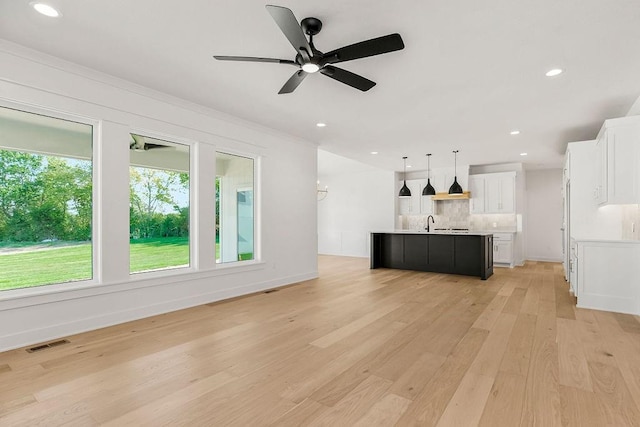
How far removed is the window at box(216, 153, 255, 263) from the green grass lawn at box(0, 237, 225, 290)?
43.9 inches

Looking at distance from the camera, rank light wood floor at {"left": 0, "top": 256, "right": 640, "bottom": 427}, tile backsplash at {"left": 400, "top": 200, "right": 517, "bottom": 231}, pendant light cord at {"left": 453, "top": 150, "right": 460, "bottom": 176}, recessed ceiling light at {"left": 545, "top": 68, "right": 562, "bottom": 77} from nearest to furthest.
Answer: light wood floor at {"left": 0, "top": 256, "right": 640, "bottom": 427} → recessed ceiling light at {"left": 545, "top": 68, "right": 562, "bottom": 77} → pendant light cord at {"left": 453, "top": 150, "right": 460, "bottom": 176} → tile backsplash at {"left": 400, "top": 200, "right": 517, "bottom": 231}

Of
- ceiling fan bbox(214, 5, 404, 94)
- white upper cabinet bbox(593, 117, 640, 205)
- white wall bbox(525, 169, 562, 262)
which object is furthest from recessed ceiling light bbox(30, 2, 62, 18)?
white wall bbox(525, 169, 562, 262)

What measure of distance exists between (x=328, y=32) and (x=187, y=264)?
139 inches

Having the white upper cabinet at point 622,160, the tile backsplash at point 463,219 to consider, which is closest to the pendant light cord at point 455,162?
the tile backsplash at point 463,219

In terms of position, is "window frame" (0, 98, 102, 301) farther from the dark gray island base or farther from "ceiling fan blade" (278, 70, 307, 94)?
the dark gray island base

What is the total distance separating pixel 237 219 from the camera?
214 inches

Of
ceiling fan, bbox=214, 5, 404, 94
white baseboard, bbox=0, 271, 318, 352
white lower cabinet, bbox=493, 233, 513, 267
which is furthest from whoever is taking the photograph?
white lower cabinet, bbox=493, 233, 513, 267

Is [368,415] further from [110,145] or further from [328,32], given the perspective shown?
[110,145]

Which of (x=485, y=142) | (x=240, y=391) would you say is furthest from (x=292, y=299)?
Answer: (x=485, y=142)

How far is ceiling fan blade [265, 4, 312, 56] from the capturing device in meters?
2.02

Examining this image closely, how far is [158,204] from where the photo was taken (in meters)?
4.35

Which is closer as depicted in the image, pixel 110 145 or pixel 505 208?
pixel 110 145

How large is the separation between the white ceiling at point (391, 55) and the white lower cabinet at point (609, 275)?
6.31ft

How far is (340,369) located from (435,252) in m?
5.29
